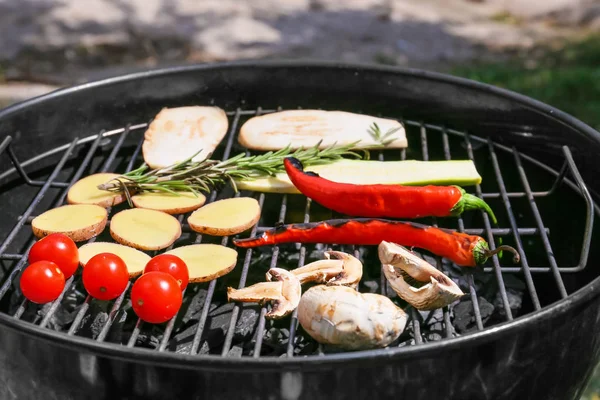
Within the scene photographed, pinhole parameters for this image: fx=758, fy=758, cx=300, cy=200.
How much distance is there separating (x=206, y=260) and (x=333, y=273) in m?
0.35

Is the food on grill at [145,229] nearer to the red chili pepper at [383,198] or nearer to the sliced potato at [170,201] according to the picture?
the sliced potato at [170,201]

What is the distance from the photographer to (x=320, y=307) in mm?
1732

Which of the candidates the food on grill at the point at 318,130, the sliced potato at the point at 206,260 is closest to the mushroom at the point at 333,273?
the sliced potato at the point at 206,260

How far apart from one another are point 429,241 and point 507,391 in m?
0.55

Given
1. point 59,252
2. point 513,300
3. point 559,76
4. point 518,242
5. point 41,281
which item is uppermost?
point 559,76

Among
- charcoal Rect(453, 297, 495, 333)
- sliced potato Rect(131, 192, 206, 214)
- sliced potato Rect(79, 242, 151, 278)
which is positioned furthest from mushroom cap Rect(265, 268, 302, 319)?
charcoal Rect(453, 297, 495, 333)

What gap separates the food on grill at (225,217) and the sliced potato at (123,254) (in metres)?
0.20

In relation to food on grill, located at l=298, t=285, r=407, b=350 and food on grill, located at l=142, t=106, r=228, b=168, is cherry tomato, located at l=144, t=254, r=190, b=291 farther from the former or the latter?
food on grill, located at l=142, t=106, r=228, b=168

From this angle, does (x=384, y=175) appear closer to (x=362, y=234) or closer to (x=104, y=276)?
(x=362, y=234)

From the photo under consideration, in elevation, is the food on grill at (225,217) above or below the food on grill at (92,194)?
below

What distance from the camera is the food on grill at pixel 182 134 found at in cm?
259

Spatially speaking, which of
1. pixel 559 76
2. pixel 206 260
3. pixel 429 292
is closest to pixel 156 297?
pixel 206 260

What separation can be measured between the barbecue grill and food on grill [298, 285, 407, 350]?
0.22 ft

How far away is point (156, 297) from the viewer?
5.93 feet
